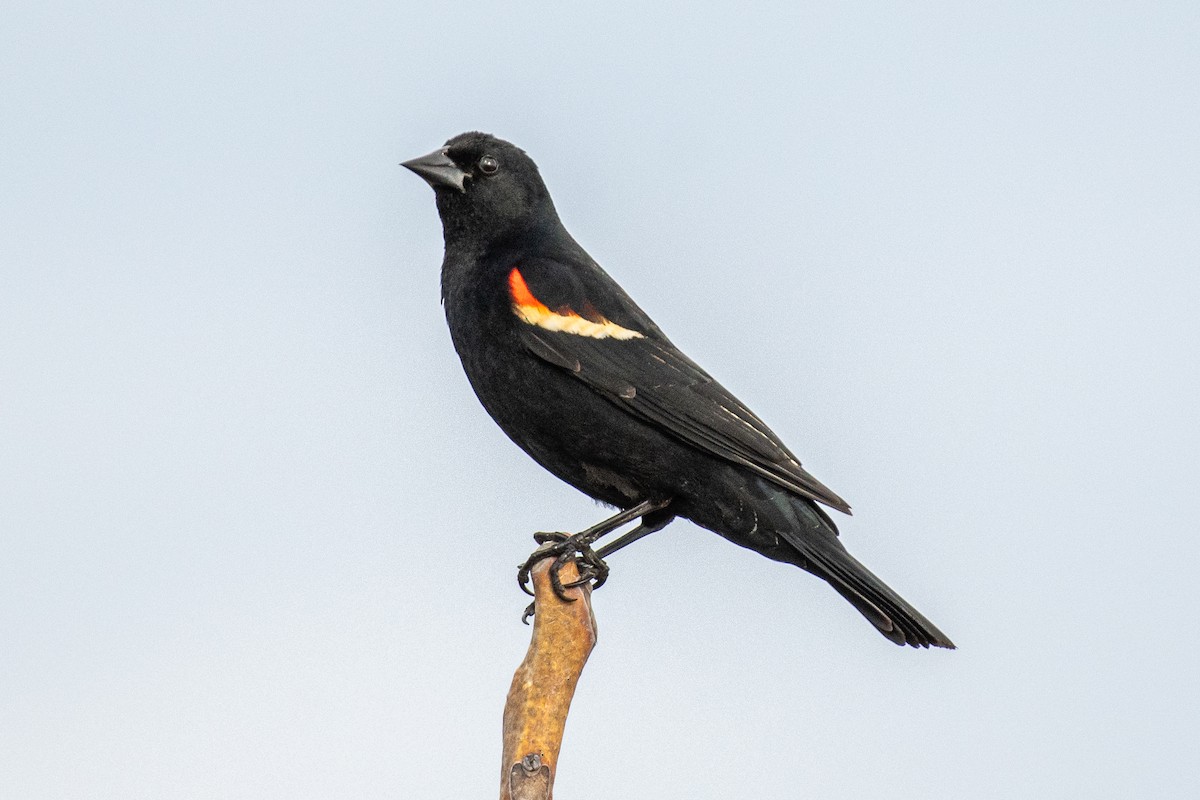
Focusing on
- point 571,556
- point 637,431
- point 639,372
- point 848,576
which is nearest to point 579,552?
point 571,556

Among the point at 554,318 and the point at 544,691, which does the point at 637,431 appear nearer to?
the point at 554,318

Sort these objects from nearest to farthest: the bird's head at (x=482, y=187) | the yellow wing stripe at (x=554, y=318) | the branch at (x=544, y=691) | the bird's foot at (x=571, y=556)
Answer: the branch at (x=544, y=691), the bird's foot at (x=571, y=556), the yellow wing stripe at (x=554, y=318), the bird's head at (x=482, y=187)

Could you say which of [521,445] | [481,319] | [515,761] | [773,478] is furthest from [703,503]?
[515,761]

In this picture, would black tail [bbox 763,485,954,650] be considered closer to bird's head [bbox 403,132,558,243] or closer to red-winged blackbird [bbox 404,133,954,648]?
red-winged blackbird [bbox 404,133,954,648]

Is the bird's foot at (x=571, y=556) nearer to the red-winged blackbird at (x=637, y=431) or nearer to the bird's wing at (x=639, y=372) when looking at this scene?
the red-winged blackbird at (x=637, y=431)

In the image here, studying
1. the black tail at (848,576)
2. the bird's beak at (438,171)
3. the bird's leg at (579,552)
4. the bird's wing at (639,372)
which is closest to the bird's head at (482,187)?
the bird's beak at (438,171)

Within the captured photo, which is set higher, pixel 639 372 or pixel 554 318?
pixel 554 318
